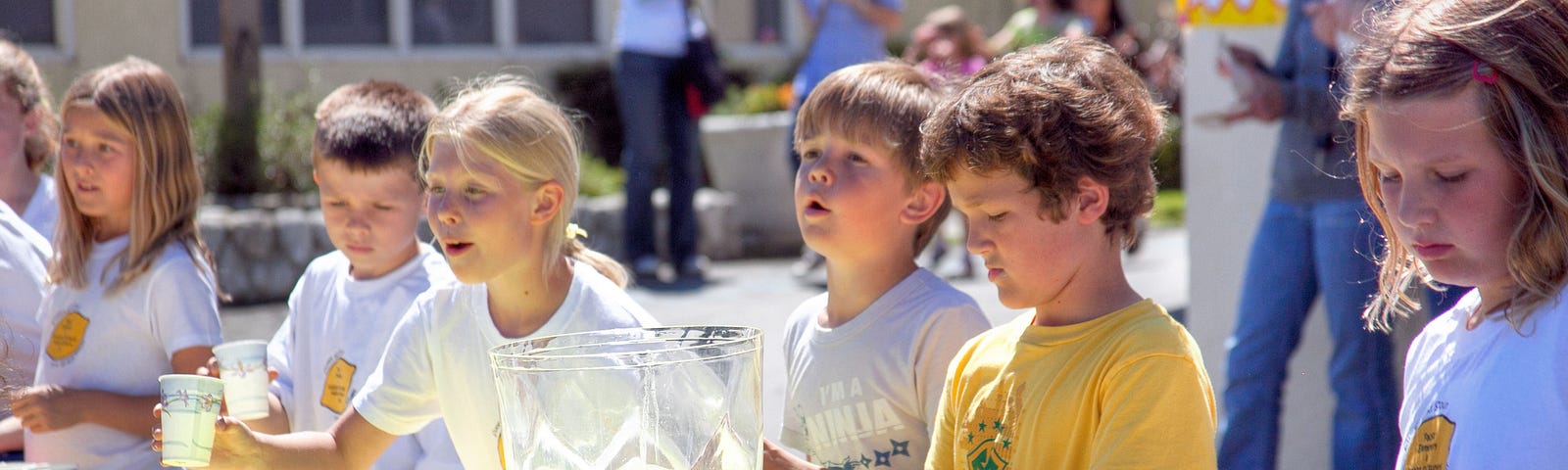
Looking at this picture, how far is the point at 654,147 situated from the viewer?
7191 millimetres

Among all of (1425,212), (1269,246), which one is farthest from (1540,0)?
(1269,246)

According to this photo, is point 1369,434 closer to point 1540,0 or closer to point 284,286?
point 1540,0

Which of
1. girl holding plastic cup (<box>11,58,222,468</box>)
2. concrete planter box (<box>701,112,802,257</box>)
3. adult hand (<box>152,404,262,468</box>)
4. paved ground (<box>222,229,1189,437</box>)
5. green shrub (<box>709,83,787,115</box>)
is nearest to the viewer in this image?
adult hand (<box>152,404,262,468</box>)

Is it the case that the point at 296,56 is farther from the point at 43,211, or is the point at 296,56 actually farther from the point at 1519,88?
the point at 1519,88

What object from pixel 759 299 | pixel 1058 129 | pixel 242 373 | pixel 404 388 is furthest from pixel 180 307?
pixel 759 299

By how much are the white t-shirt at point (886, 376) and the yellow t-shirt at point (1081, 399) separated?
19 centimetres

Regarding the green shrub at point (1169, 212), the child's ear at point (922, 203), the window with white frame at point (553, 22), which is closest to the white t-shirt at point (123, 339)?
the child's ear at point (922, 203)

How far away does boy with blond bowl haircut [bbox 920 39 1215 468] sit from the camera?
1.91 metres

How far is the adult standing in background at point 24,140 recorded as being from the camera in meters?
3.75

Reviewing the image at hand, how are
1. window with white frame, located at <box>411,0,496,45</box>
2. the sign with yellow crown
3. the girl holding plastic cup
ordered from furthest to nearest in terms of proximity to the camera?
1. window with white frame, located at <box>411,0,496,45</box>
2. the sign with yellow crown
3. the girl holding plastic cup

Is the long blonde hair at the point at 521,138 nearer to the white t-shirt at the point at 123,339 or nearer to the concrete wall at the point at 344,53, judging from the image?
the white t-shirt at the point at 123,339

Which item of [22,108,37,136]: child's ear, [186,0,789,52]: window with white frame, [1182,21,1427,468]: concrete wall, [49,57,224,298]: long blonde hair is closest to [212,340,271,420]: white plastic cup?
[49,57,224,298]: long blonde hair

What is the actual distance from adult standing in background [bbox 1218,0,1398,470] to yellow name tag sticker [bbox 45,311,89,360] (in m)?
2.74

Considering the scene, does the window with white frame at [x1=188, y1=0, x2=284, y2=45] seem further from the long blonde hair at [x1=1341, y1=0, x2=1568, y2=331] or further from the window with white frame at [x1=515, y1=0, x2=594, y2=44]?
the long blonde hair at [x1=1341, y1=0, x2=1568, y2=331]
